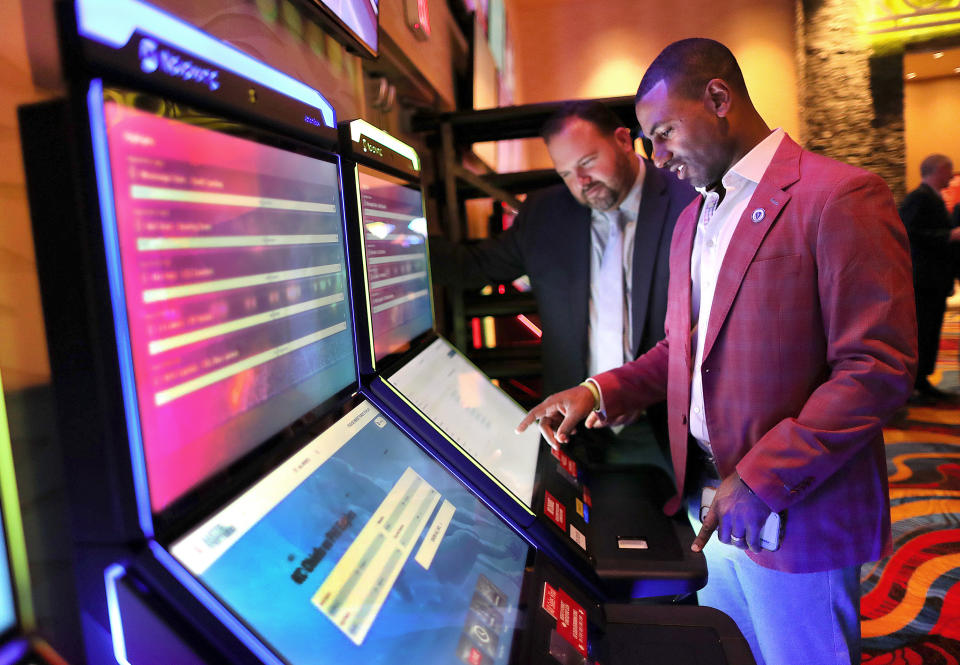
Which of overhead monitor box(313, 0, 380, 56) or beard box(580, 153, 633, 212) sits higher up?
overhead monitor box(313, 0, 380, 56)

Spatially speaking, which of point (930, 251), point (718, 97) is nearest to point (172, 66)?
point (718, 97)

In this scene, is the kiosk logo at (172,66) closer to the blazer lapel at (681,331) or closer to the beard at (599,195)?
the blazer lapel at (681,331)

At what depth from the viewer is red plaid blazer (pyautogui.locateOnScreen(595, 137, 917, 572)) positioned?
0.97 meters

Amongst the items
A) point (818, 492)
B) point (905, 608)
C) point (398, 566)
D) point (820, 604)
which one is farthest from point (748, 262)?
point (905, 608)

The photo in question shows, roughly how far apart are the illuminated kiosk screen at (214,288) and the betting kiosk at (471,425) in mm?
143

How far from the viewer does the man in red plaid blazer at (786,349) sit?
0.98 meters

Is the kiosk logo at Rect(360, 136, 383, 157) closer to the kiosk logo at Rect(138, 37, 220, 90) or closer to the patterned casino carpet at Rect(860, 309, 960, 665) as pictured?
the kiosk logo at Rect(138, 37, 220, 90)

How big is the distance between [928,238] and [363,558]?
5.29 m

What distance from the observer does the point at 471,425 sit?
49.0 inches

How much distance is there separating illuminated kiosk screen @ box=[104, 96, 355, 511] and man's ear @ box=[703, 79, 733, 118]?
2.43 ft

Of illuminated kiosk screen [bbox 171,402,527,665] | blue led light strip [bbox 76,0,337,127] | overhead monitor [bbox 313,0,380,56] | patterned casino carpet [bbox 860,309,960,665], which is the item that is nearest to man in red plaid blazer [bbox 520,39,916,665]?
illuminated kiosk screen [bbox 171,402,527,665]

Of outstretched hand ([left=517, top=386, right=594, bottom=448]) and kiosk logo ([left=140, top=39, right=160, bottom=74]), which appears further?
outstretched hand ([left=517, top=386, right=594, bottom=448])

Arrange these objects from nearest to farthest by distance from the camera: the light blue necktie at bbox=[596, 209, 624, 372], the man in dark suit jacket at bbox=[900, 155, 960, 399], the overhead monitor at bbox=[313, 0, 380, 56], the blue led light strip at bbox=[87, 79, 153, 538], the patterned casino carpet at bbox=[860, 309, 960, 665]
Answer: the blue led light strip at bbox=[87, 79, 153, 538] → the overhead monitor at bbox=[313, 0, 380, 56] → the light blue necktie at bbox=[596, 209, 624, 372] → the patterned casino carpet at bbox=[860, 309, 960, 665] → the man in dark suit jacket at bbox=[900, 155, 960, 399]

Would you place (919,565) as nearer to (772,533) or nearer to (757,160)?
(772,533)
